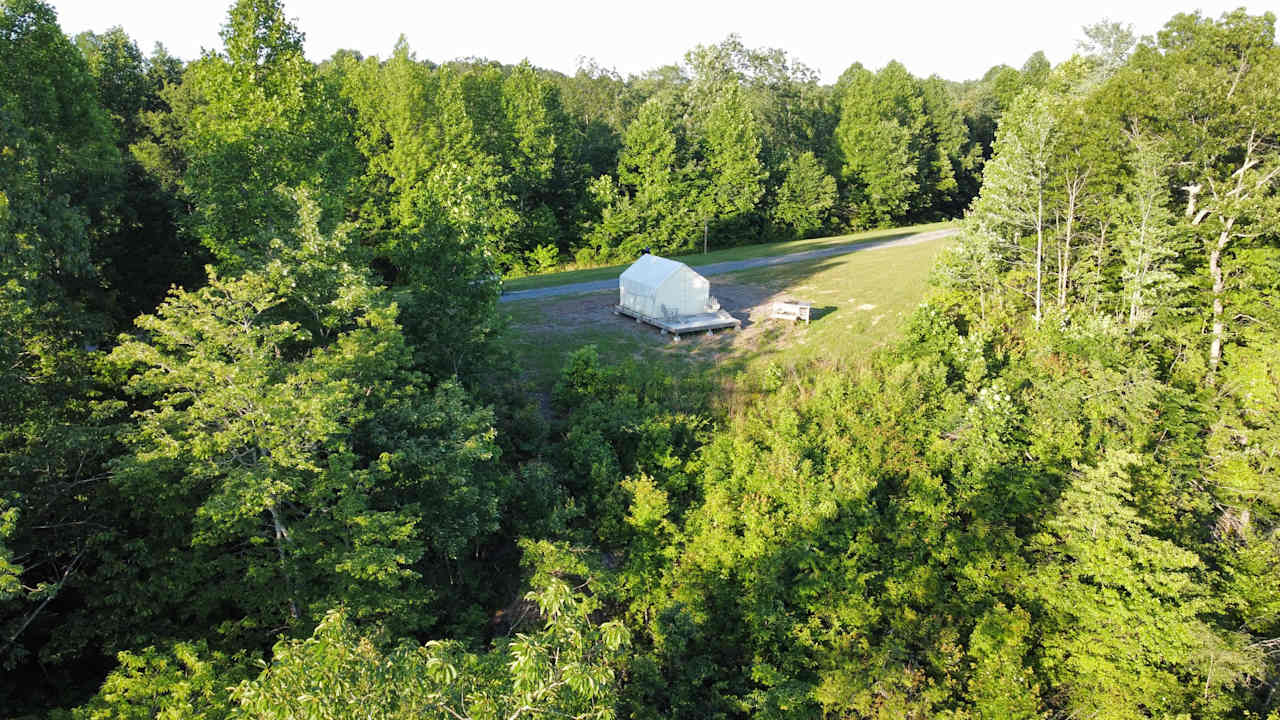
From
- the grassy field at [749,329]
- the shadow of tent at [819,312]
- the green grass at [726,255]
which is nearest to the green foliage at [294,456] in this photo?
the grassy field at [749,329]

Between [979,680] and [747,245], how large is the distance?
118ft

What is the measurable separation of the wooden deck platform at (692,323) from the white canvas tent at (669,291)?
166 mm

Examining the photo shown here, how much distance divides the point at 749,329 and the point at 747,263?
44.4ft

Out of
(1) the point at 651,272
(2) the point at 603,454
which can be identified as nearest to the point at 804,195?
(1) the point at 651,272

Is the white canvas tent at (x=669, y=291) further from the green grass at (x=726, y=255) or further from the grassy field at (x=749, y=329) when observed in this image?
the green grass at (x=726, y=255)

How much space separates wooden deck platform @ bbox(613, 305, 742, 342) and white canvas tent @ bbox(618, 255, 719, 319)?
0.17 metres

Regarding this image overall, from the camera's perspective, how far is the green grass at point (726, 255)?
32719 millimetres

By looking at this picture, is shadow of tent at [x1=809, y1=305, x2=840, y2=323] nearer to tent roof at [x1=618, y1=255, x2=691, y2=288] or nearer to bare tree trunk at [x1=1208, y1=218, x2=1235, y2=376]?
tent roof at [x1=618, y1=255, x2=691, y2=288]

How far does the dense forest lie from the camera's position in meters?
10.3

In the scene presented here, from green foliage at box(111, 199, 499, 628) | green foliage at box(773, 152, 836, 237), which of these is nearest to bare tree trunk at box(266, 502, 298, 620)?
green foliage at box(111, 199, 499, 628)

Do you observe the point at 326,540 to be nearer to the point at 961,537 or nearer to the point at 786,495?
the point at 786,495

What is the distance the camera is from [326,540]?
38.2 feet

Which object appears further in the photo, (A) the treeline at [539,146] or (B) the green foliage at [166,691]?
(A) the treeline at [539,146]

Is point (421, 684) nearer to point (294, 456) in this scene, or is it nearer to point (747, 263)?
point (294, 456)
